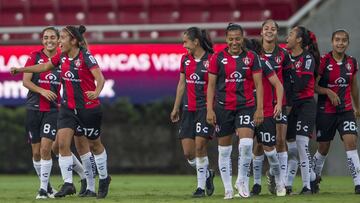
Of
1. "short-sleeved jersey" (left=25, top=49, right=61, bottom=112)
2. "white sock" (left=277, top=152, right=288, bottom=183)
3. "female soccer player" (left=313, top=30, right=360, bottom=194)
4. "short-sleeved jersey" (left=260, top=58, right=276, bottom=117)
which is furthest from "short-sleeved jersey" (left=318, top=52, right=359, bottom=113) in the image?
"short-sleeved jersey" (left=25, top=49, right=61, bottom=112)

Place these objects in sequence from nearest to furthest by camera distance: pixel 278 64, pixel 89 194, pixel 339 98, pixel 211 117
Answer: pixel 211 117
pixel 278 64
pixel 89 194
pixel 339 98

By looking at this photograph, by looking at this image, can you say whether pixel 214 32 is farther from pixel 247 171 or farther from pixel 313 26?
pixel 247 171

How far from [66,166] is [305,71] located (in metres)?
3.33

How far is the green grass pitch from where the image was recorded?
13.1 metres

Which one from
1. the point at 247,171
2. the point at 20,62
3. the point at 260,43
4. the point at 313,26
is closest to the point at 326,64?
the point at 260,43

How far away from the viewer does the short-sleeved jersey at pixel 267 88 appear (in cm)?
1347

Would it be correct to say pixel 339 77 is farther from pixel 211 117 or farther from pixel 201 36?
pixel 211 117

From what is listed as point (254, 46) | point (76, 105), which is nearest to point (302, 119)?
point (254, 46)

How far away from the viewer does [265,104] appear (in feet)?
45.1

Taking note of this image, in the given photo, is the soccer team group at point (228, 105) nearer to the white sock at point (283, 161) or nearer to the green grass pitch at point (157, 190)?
the white sock at point (283, 161)

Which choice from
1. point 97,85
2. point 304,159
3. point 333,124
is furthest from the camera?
point 333,124

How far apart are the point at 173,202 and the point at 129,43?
34.3 ft

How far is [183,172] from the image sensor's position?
2230 cm

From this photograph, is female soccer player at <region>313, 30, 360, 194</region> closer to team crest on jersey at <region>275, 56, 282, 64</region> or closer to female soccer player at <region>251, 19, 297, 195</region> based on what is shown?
female soccer player at <region>251, 19, 297, 195</region>
